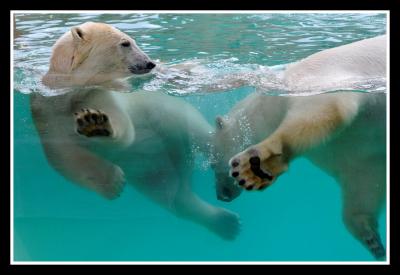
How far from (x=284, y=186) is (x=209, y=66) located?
18.7 ft

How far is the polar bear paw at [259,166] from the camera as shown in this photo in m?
2.27

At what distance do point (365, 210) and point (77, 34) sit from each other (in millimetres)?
2376

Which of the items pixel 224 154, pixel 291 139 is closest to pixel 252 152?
pixel 291 139

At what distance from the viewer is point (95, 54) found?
124 inches

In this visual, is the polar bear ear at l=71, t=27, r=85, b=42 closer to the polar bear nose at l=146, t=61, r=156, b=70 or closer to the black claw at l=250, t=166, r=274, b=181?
the polar bear nose at l=146, t=61, r=156, b=70

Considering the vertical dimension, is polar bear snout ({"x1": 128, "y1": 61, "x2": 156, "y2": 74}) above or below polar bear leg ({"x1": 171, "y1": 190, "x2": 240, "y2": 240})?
above

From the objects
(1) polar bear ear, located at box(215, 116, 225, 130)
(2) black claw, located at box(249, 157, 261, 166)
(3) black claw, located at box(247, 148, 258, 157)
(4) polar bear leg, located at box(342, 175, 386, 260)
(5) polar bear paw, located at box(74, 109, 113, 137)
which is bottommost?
(4) polar bear leg, located at box(342, 175, 386, 260)

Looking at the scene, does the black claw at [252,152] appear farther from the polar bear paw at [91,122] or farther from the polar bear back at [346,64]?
the polar bear back at [346,64]

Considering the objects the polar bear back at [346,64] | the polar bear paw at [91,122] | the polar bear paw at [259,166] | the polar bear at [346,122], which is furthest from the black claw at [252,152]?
the polar bear back at [346,64]

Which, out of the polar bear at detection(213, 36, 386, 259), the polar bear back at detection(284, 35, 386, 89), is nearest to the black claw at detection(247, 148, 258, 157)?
the polar bear at detection(213, 36, 386, 259)

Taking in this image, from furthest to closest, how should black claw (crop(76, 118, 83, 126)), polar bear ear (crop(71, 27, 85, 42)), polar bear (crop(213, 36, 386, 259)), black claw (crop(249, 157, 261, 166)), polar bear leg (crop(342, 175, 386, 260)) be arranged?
polar bear leg (crop(342, 175, 386, 260)), polar bear ear (crop(71, 27, 85, 42)), polar bear (crop(213, 36, 386, 259)), black claw (crop(76, 118, 83, 126)), black claw (crop(249, 157, 261, 166))

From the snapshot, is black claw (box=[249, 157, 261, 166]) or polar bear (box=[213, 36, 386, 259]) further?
polar bear (box=[213, 36, 386, 259])

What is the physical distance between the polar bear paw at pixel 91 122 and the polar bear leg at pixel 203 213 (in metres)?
1.91

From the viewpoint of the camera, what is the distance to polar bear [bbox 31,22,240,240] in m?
3.13
